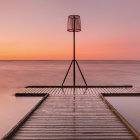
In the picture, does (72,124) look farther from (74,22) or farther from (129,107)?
(74,22)

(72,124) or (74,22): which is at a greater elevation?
(74,22)

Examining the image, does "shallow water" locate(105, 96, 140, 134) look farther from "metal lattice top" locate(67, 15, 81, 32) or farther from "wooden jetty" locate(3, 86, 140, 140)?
"metal lattice top" locate(67, 15, 81, 32)

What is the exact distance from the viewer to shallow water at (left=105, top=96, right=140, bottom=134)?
3591 mm

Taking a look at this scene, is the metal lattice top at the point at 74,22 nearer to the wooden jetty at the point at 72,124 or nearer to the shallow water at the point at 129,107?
the shallow water at the point at 129,107

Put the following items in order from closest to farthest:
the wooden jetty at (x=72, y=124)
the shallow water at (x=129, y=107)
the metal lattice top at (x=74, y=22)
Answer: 1. the wooden jetty at (x=72, y=124)
2. the shallow water at (x=129, y=107)
3. the metal lattice top at (x=74, y=22)

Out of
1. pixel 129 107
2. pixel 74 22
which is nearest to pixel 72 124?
pixel 129 107

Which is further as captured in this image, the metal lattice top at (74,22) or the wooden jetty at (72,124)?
the metal lattice top at (74,22)

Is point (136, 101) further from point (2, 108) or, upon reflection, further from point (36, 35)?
point (36, 35)

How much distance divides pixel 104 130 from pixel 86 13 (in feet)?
24.0

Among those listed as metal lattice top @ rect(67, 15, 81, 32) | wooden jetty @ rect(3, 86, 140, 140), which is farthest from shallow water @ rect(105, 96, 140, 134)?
metal lattice top @ rect(67, 15, 81, 32)

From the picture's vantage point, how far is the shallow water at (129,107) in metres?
3.59

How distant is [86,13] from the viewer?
937 centimetres

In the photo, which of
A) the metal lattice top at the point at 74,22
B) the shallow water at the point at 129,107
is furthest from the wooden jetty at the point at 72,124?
the metal lattice top at the point at 74,22

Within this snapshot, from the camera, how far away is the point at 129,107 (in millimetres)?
4418
